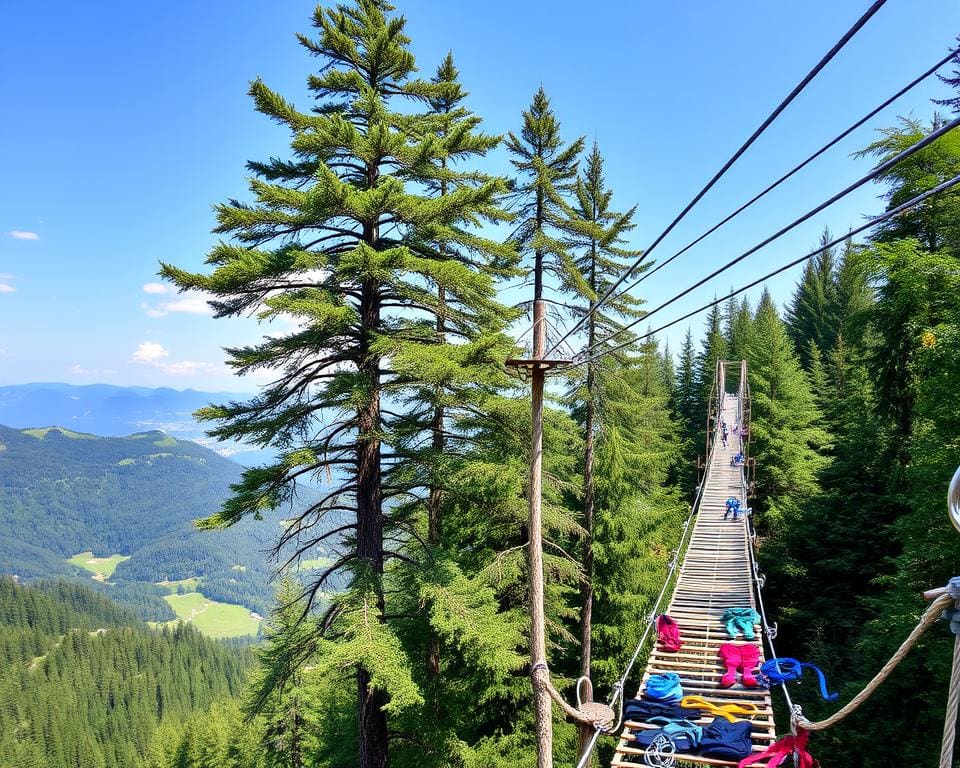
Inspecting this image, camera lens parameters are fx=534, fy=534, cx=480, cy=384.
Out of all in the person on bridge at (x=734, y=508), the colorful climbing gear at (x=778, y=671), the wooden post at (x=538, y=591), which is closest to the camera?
the wooden post at (x=538, y=591)

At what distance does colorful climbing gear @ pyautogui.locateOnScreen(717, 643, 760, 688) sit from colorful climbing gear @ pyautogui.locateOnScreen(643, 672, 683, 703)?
0.80m

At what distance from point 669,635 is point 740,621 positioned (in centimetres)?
121

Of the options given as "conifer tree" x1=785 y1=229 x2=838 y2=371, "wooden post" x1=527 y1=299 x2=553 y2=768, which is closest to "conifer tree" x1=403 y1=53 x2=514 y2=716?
"wooden post" x1=527 y1=299 x2=553 y2=768

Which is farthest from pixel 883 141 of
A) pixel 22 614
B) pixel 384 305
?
pixel 22 614

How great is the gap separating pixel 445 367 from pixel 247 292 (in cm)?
304

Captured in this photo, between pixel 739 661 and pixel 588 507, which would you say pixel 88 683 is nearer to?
pixel 588 507

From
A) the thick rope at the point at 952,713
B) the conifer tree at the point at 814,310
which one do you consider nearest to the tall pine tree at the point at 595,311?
the thick rope at the point at 952,713

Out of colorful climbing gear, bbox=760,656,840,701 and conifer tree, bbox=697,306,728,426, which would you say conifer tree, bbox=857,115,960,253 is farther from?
conifer tree, bbox=697,306,728,426

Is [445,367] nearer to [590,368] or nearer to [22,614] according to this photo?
[590,368]

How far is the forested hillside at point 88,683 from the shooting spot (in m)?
66.4

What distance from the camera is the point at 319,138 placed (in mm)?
7438

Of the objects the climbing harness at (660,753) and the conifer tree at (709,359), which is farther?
the conifer tree at (709,359)

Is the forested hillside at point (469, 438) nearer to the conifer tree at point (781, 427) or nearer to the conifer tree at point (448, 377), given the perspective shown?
the conifer tree at point (448, 377)

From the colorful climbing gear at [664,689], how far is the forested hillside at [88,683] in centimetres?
7318
